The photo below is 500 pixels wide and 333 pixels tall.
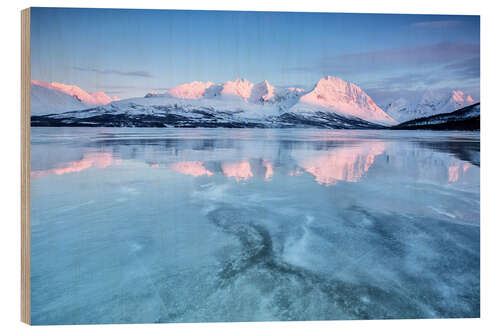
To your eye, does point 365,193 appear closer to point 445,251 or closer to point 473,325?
point 445,251

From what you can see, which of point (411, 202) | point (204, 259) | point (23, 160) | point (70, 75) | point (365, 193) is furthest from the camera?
point (70, 75)

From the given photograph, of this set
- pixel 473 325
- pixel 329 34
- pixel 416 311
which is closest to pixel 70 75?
pixel 329 34

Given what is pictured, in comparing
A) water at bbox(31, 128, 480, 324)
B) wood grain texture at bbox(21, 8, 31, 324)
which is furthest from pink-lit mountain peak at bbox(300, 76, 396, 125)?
wood grain texture at bbox(21, 8, 31, 324)

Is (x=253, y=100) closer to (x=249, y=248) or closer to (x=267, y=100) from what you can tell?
(x=267, y=100)

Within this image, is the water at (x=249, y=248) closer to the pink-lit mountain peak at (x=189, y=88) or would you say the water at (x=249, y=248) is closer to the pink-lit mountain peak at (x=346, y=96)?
the pink-lit mountain peak at (x=189, y=88)

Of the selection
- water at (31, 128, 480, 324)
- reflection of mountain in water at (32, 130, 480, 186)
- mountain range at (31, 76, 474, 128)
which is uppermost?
mountain range at (31, 76, 474, 128)

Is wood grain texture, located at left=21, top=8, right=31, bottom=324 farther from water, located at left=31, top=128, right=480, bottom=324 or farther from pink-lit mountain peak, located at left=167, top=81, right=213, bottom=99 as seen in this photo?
pink-lit mountain peak, located at left=167, top=81, right=213, bottom=99

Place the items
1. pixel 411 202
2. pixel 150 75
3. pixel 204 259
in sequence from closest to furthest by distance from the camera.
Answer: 1. pixel 204 259
2. pixel 411 202
3. pixel 150 75

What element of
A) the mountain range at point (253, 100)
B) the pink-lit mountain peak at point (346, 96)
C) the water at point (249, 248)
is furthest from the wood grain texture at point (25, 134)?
the pink-lit mountain peak at point (346, 96)
